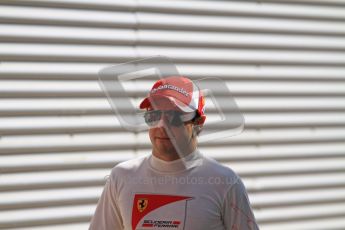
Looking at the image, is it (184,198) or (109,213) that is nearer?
(184,198)

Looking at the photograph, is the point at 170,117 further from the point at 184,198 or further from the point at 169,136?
the point at 184,198

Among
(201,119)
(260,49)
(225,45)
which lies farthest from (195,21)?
(201,119)

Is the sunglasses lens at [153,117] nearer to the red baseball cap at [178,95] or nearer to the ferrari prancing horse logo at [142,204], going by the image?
the red baseball cap at [178,95]

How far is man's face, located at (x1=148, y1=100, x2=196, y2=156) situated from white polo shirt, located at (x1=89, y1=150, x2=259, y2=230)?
0.06 meters

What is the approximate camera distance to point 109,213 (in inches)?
119

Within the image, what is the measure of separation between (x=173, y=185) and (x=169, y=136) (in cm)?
25

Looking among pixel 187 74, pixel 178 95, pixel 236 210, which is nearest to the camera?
pixel 236 210

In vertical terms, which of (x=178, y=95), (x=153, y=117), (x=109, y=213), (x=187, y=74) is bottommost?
(x=109, y=213)

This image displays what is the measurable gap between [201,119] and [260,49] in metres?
1.76

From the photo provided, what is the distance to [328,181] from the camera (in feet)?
16.3

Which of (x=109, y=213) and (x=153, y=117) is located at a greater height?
(x=153, y=117)

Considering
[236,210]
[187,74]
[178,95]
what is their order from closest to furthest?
[236,210]
[178,95]
[187,74]

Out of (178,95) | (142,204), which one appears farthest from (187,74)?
(142,204)

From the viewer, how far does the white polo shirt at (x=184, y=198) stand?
2.82 metres
